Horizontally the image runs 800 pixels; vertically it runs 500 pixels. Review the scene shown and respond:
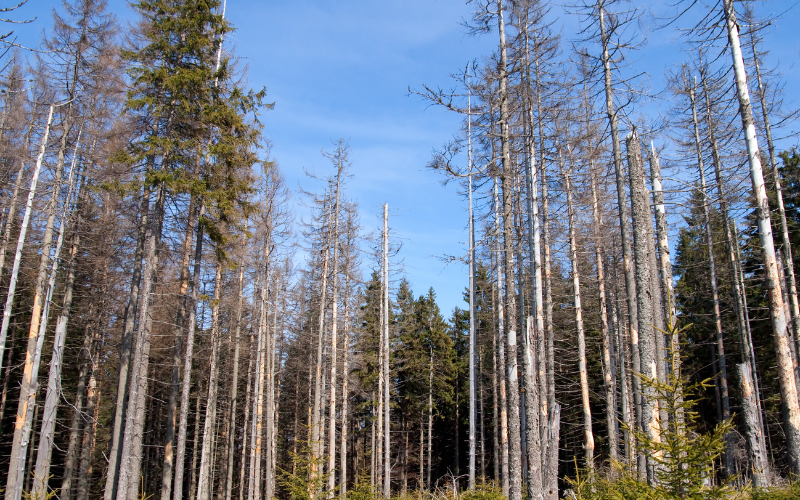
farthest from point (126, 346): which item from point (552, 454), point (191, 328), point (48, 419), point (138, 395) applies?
point (552, 454)

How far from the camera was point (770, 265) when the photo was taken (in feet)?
29.1

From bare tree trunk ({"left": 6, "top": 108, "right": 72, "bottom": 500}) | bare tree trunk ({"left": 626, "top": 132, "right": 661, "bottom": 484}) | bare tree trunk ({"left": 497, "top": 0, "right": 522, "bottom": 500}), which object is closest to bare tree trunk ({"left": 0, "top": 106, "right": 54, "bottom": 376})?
bare tree trunk ({"left": 6, "top": 108, "right": 72, "bottom": 500})

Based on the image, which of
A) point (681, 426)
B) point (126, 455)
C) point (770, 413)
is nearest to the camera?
point (681, 426)

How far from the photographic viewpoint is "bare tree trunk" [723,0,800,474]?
8.33 metres

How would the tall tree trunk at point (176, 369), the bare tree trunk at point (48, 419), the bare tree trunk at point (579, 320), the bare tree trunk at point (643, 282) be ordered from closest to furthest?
the bare tree trunk at point (643, 282)
the bare tree trunk at point (48, 419)
the tall tree trunk at point (176, 369)
the bare tree trunk at point (579, 320)

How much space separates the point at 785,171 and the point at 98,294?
2730 cm

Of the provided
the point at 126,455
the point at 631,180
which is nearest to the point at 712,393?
the point at 631,180

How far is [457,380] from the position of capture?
34750 millimetres

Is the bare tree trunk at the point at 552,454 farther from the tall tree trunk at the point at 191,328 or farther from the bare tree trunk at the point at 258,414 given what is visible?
the bare tree trunk at the point at 258,414

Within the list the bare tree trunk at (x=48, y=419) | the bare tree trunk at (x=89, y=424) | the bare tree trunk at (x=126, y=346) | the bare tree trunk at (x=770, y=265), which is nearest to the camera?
the bare tree trunk at (x=770, y=265)

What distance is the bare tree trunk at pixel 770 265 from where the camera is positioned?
328 inches

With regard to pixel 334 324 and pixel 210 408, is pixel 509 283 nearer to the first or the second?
pixel 334 324

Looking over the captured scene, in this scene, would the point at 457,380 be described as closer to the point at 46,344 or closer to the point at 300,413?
the point at 300,413

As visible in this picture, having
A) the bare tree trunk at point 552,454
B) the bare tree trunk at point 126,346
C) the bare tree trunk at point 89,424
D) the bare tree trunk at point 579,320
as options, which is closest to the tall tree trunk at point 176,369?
the bare tree trunk at point 126,346
